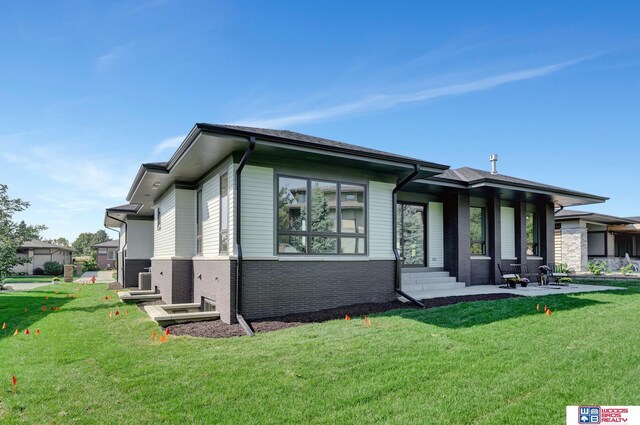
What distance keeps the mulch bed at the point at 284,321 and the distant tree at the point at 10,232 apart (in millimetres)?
14044

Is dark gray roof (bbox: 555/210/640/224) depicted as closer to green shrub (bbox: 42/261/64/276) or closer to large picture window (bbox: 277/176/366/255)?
large picture window (bbox: 277/176/366/255)

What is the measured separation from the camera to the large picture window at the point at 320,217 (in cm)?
801

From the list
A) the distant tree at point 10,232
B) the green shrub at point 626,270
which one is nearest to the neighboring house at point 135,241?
the distant tree at point 10,232

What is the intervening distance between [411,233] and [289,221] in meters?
6.03

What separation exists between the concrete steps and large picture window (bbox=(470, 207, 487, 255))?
1685 mm

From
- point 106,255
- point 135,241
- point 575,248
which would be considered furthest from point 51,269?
point 575,248

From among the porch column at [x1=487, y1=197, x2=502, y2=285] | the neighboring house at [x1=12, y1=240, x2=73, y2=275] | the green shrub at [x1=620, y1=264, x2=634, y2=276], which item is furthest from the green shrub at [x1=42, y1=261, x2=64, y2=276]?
the green shrub at [x1=620, y1=264, x2=634, y2=276]

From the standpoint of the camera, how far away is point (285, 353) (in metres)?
5.18

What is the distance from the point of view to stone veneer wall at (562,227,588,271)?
70.2ft

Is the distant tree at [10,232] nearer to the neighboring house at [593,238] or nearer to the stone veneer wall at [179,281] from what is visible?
the stone veneer wall at [179,281]

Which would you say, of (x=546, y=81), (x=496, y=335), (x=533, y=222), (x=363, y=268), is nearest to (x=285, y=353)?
(x=496, y=335)

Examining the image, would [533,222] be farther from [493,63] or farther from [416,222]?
[493,63]

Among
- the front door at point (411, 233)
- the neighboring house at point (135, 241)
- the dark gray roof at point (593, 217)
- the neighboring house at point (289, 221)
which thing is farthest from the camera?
the dark gray roof at point (593, 217)

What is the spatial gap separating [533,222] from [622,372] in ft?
40.0
